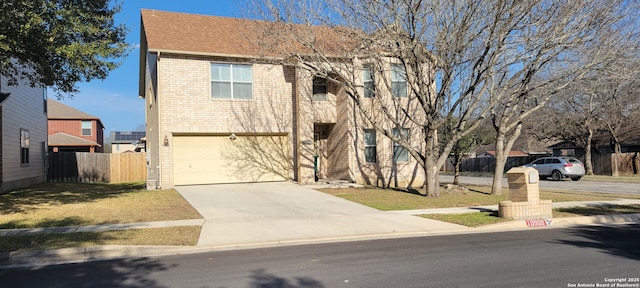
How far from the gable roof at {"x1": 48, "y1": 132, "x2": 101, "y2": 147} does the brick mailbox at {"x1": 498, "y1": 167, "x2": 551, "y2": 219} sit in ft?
132

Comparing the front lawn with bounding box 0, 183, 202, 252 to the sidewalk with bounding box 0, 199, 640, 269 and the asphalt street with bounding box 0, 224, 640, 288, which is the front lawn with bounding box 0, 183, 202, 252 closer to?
the sidewalk with bounding box 0, 199, 640, 269

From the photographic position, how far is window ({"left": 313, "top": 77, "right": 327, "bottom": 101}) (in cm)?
2180

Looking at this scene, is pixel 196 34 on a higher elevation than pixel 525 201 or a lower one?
higher

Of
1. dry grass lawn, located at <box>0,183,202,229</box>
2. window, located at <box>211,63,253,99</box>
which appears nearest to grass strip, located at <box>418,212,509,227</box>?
dry grass lawn, located at <box>0,183,202,229</box>

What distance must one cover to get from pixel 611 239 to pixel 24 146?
2359cm

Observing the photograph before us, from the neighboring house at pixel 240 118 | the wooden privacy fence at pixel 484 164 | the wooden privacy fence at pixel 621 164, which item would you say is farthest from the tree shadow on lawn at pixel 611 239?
the wooden privacy fence at pixel 484 164

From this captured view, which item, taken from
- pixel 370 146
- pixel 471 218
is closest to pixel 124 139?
pixel 370 146

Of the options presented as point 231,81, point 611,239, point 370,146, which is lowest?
point 611,239

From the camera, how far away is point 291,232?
1032cm

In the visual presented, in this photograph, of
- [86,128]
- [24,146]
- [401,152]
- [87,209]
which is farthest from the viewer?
[86,128]

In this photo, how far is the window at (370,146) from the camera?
2100 centimetres

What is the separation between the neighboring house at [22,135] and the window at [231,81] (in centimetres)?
703

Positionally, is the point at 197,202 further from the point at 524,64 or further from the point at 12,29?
the point at 524,64

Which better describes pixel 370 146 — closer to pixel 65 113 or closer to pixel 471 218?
pixel 471 218
